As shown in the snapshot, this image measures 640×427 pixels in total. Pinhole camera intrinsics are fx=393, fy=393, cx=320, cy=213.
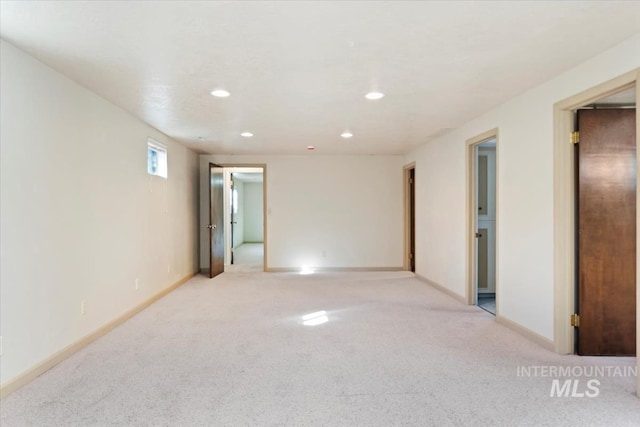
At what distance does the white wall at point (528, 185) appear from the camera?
2.95 meters

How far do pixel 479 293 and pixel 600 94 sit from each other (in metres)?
3.42

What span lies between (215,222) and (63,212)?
389 centimetres

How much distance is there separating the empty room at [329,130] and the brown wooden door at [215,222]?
1.59 m

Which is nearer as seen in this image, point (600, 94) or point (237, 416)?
point (237, 416)

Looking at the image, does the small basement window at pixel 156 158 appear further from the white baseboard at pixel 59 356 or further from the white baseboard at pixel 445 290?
the white baseboard at pixel 445 290

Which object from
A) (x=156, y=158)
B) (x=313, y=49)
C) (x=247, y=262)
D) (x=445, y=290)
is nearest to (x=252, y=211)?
(x=247, y=262)

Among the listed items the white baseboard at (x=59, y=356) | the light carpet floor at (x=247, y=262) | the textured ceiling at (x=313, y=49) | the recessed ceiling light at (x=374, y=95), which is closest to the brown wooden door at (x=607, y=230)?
the textured ceiling at (x=313, y=49)

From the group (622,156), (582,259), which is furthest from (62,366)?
(622,156)

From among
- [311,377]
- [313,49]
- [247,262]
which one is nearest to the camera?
[313,49]

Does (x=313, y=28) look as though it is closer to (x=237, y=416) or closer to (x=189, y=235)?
(x=237, y=416)

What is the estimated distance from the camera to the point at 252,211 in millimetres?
14258

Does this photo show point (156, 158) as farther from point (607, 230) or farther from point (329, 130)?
point (607, 230)

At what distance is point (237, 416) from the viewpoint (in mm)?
2232

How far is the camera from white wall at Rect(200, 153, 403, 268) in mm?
7637
